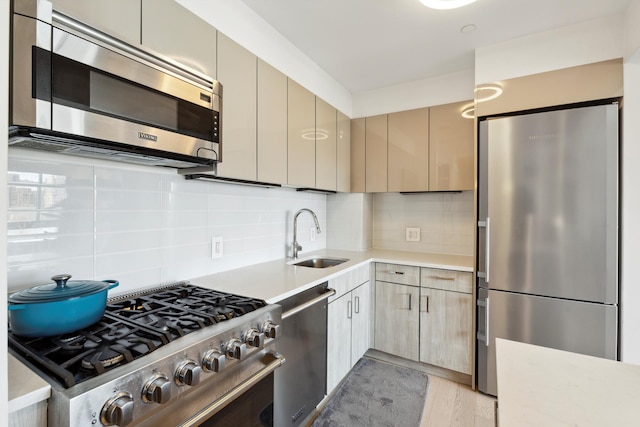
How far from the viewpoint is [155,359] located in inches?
33.2

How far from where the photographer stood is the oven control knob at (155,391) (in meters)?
0.81

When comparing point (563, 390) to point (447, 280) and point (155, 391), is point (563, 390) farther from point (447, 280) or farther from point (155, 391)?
point (447, 280)

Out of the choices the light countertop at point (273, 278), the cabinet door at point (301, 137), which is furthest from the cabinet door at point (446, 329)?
the cabinet door at point (301, 137)

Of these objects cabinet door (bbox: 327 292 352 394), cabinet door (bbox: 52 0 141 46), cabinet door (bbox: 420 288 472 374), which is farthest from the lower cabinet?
cabinet door (bbox: 52 0 141 46)

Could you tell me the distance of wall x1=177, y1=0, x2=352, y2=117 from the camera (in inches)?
60.1

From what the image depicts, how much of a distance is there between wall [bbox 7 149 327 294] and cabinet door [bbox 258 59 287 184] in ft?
1.01

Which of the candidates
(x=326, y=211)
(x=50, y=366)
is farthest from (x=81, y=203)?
(x=326, y=211)

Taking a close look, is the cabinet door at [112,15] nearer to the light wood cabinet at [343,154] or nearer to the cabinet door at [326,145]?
the cabinet door at [326,145]

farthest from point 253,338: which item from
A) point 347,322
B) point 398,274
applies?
point 398,274

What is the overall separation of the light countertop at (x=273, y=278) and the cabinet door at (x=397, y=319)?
9.6 inches

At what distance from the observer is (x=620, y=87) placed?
1.76m

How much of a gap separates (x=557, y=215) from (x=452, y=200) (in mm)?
961

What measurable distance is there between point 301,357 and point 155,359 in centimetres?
97

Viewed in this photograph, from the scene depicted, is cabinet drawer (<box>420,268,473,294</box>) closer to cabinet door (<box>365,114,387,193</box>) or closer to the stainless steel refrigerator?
the stainless steel refrigerator
